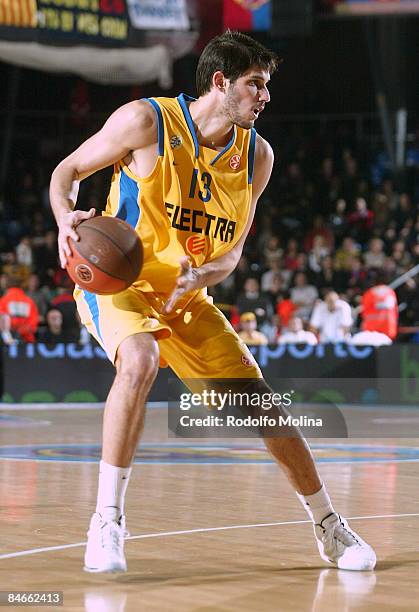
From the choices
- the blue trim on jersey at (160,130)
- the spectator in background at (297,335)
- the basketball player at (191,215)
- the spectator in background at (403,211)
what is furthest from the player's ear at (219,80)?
the spectator in background at (403,211)

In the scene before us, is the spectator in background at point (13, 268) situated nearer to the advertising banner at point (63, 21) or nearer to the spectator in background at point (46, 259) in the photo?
the spectator in background at point (46, 259)

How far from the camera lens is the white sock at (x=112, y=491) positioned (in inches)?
189

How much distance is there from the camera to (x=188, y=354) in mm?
5297

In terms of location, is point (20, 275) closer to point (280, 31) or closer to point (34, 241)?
point (34, 241)

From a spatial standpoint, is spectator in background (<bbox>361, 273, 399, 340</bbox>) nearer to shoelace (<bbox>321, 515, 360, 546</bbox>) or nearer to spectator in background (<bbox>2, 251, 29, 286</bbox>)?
spectator in background (<bbox>2, 251, 29, 286</bbox>)

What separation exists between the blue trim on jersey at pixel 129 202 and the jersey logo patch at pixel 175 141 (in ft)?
0.82

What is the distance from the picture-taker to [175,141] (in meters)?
5.33

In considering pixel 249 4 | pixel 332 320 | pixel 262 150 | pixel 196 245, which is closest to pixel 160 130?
pixel 196 245

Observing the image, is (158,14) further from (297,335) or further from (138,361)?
(138,361)

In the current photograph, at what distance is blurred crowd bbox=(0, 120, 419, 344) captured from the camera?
645 inches

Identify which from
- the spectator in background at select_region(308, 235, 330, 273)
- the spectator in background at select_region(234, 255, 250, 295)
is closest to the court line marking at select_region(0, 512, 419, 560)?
the spectator in background at select_region(234, 255, 250, 295)

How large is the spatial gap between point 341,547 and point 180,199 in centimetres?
170

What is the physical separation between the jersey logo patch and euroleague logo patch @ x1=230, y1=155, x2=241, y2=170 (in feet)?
0.98

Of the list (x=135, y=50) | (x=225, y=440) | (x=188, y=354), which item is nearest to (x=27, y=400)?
(x=225, y=440)
